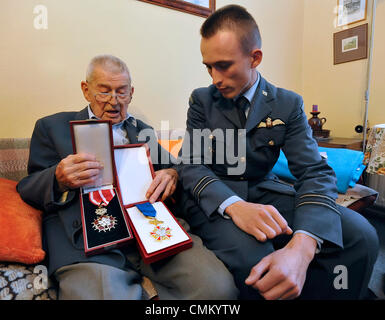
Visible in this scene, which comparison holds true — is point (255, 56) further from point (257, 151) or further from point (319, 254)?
point (319, 254)

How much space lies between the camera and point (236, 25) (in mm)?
698

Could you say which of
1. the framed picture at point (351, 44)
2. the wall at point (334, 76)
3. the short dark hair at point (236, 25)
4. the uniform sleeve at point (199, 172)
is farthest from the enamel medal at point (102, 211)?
the framed picture at point (351, 44)

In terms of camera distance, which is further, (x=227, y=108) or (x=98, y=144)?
(x=227, y=108)

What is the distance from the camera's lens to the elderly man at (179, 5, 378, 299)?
0.57 meters

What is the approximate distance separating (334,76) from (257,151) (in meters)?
1.83

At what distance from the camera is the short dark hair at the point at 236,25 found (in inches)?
27.5

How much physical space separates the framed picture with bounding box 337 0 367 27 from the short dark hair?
1751mm

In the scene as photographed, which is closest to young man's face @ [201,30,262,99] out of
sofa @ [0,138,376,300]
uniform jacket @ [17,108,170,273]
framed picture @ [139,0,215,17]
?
uniform jacket @ [17,108,170,273]

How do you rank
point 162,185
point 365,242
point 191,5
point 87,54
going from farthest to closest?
1. point 191,5
2. point 87,54
3. point 162,185
4. point 365,242

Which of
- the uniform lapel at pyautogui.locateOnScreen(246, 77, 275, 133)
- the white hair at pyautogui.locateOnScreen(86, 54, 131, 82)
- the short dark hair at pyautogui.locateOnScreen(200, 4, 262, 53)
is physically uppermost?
the short dark hair at pyautogui.locateOnScreen(200, 4, 262, 53)

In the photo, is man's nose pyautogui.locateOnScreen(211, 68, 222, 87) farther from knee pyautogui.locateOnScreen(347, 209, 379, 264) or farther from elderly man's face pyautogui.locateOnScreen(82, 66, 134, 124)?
knee pyautogui.locateOnScreen(347, 209, 379, 264)

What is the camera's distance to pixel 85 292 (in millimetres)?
517

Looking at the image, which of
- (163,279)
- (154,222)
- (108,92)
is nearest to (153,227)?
(154,222)

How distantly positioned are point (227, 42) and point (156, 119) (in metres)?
0.91
